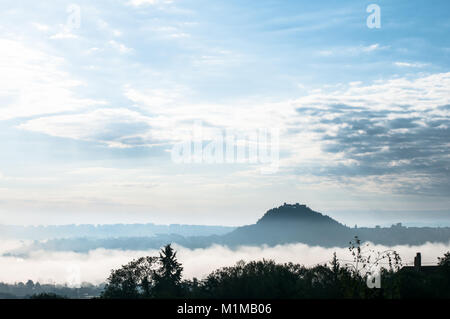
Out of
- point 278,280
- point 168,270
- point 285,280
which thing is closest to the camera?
point 278,280

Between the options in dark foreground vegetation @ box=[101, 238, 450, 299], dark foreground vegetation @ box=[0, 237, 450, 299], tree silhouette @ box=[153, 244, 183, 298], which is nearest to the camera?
dark foreground vegetation @ box=[0, 237, 450, 299]

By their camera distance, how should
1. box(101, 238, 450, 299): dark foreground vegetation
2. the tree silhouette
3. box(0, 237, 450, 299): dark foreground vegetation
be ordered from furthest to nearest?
the tree silhouette → box(101, 238, 450, 299): dark foreground vegetation → box(0, 237, 450, 299): dark foreground vegetation

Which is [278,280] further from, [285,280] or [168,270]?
[168,270]

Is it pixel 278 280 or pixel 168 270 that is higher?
pixel 278 280

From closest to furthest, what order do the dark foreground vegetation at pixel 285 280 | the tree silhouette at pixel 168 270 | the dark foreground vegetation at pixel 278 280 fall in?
the dark foreground vegetation at pixel 285 280
the dark foreground vegetation at pixel 278 280
the tree silhouette at pixel 168 270

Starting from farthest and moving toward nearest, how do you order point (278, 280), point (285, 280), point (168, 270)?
point (168, 270)
point (285, 280)
point (278, 280)

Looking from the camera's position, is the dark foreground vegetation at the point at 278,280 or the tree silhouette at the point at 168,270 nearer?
the dark foreground vegetation at the point at 278,280

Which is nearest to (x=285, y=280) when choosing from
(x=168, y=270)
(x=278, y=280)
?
(x=278, y=280)

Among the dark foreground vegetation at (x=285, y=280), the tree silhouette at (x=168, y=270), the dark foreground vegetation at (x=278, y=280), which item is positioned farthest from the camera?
the tree silhouette at (x=168, y=270)

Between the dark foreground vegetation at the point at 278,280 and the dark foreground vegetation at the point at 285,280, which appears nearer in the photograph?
the dark foreground vegetation at the point at 285,280

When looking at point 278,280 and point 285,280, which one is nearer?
point 278,280
